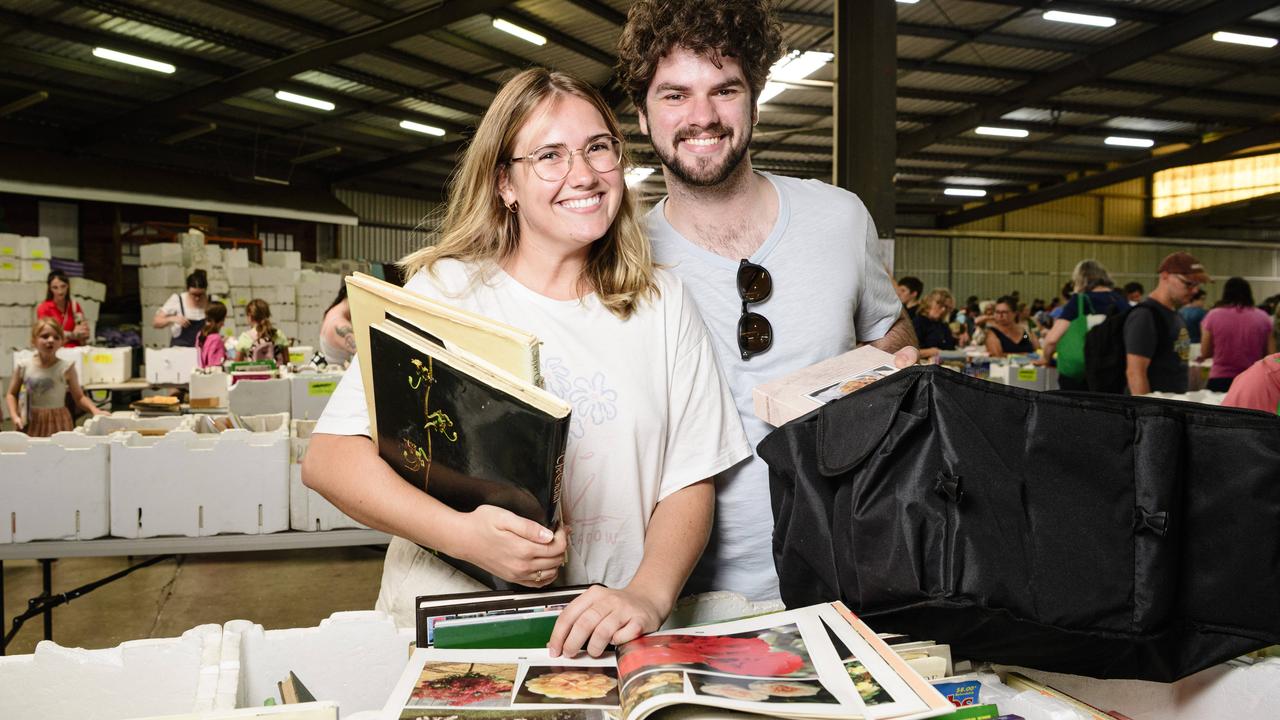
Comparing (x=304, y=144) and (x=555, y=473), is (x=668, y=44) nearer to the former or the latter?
(x=555, y=473)

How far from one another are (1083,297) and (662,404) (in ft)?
16.6

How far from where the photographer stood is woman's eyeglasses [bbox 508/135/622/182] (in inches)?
48.7

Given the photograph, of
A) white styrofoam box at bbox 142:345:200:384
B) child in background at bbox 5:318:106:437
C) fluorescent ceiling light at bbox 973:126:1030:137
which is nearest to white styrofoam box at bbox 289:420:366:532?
child in background at bbox 5:318:106:437

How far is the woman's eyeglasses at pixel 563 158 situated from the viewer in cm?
124

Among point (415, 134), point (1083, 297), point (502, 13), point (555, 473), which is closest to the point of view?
point (555, 473)

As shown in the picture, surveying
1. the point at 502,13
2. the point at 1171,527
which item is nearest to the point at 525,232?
the point at 1171,527

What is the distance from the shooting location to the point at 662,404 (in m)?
1.26

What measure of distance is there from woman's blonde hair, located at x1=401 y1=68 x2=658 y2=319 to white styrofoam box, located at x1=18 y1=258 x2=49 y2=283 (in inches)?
377

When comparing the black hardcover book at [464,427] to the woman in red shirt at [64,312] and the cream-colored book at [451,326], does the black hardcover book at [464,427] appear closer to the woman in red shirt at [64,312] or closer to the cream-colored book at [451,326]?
the cream-colored book at [451,326]

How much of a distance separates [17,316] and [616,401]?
32.8 ft

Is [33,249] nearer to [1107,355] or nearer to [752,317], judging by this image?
[1107,355]

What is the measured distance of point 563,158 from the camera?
1238 mm

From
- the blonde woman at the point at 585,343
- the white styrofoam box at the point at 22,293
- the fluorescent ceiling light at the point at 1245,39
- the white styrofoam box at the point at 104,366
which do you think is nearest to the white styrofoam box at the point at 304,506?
the blonde woman at the point at 585,343

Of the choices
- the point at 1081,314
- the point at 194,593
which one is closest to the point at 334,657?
the point at 194,593
